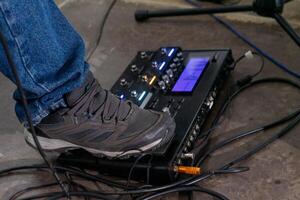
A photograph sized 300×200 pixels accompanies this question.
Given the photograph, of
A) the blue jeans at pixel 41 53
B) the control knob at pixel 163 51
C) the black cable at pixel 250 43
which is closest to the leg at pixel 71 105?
the blue jeans at pixel 41 53

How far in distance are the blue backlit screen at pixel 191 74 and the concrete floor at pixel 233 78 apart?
11cm

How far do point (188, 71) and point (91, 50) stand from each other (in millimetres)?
417

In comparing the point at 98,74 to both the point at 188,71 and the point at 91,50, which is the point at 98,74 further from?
the point at 188,71

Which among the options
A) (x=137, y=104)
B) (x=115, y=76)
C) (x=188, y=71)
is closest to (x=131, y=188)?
(x=137, y=104)

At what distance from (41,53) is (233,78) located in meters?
0.54

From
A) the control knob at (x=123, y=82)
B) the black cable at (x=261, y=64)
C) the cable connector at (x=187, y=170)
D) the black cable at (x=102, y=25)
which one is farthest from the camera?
the black cable at (x=102, y=25)

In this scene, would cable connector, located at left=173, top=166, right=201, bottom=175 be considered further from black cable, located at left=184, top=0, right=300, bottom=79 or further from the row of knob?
black cable, located at left=184, top=0, right=300, bottom=79

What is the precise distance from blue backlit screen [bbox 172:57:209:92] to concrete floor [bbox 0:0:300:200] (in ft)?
0.37

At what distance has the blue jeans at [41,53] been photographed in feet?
2.59

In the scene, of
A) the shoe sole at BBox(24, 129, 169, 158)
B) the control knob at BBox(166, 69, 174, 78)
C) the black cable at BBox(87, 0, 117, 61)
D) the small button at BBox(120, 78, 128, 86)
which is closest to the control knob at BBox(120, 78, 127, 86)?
the small button at BBox(120, 78, 128, 86)

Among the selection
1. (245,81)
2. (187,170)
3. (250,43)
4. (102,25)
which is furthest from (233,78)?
(102,25)

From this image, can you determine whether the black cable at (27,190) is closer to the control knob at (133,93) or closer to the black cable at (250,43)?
the control knob at (133,93)

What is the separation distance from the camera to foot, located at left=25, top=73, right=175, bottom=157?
92 cm

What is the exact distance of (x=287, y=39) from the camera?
1.32 metres
